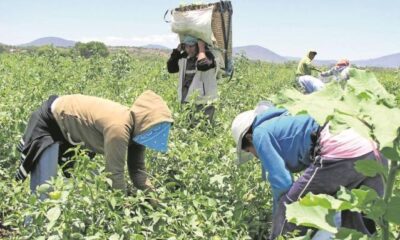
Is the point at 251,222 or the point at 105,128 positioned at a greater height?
the point at 105,128

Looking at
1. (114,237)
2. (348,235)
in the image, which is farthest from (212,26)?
(348,235)

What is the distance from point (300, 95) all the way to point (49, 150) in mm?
2384

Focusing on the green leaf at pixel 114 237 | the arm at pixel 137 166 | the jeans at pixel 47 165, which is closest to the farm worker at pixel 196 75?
the arm at pixel 137 166

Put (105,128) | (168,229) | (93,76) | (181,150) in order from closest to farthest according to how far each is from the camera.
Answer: (168,229) → (105,128) → (181,150) → (93,76)

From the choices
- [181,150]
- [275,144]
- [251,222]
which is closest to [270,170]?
[275,144]

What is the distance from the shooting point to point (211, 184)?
9.98 feet

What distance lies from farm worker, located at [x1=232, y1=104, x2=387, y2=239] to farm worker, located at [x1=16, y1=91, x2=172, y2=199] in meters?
0.43

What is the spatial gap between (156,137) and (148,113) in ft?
0.42

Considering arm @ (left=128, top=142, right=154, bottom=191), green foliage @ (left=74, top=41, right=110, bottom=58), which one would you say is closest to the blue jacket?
arm @ (left=128, top=142, right=154, bottom=191)

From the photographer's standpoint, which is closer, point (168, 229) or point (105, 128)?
point (168, 229)

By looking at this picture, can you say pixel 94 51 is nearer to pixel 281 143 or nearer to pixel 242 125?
pixel 242 125

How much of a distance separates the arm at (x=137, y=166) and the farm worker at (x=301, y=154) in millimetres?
647

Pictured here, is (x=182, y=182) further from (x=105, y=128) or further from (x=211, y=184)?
(x=105, y=128)

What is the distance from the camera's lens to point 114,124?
269cm
